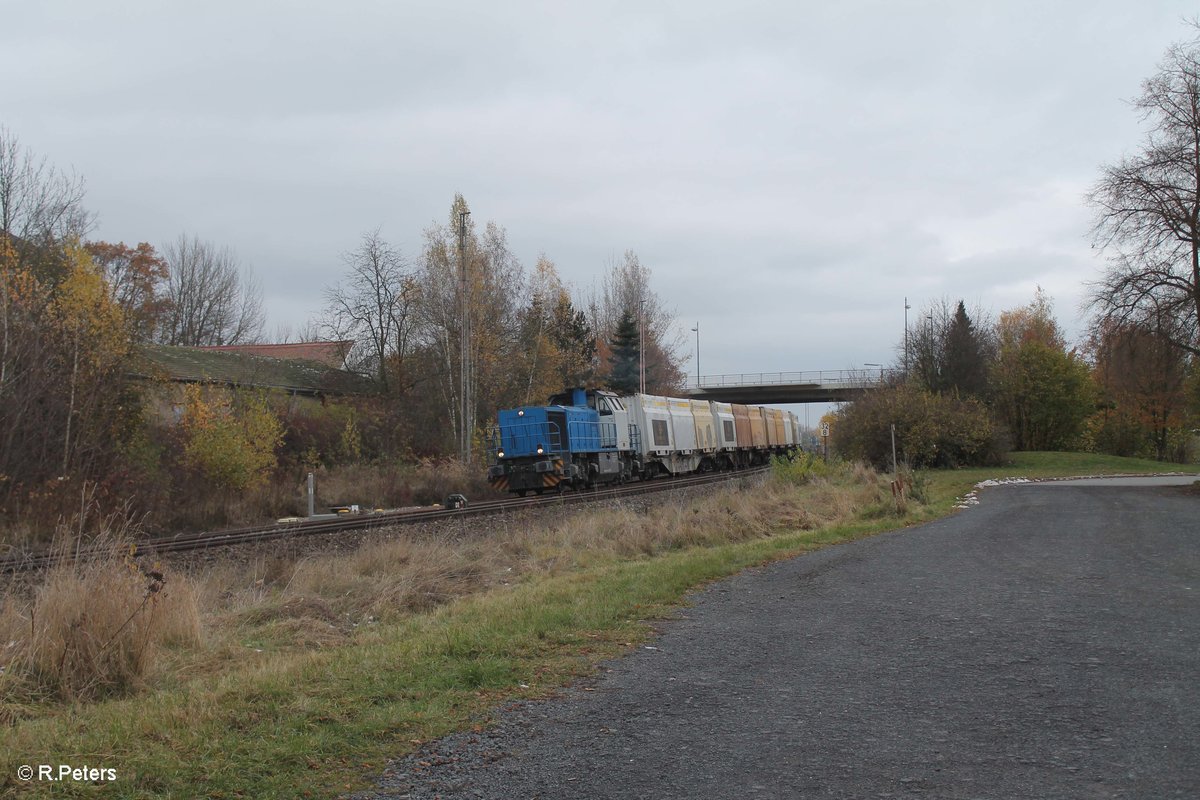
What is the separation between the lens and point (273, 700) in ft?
18.0

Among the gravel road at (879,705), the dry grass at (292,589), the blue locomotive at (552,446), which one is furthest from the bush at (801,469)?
the gravel road at (879,705)

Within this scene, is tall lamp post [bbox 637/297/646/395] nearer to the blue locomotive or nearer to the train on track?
the train on track

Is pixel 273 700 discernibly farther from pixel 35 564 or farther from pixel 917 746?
pixel 35 564

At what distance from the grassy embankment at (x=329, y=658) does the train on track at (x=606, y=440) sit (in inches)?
482

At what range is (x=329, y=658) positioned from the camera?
22.3ft

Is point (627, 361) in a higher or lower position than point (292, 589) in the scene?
higher

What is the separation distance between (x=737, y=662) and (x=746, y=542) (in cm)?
871

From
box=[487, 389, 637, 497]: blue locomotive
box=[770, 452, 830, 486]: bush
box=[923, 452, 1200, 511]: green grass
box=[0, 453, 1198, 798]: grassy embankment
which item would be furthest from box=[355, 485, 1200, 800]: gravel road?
box=[923, 452, 1200, 511]: green grass

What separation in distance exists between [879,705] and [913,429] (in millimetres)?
34327

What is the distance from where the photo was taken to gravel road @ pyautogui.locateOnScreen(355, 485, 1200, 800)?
13.8ft

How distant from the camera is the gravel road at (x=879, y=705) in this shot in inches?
166

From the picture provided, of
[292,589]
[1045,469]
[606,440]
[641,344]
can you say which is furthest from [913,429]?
[292,589]

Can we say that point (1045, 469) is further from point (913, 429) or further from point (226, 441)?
point (226, 441)

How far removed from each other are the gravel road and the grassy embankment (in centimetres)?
46
